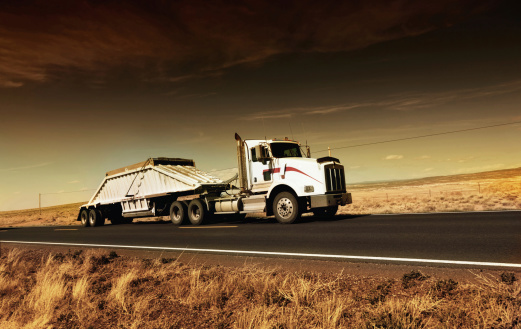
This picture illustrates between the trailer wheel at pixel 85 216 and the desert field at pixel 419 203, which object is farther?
the trailer wheel at pixel 85 216

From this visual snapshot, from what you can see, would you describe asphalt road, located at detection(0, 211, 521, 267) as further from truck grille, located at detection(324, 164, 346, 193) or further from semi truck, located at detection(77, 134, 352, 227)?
truck grille, located at detection(324, 164, 346, 193)

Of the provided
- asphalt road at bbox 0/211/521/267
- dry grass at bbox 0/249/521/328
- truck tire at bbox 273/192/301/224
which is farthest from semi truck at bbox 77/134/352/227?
dry grass at bbox 0/249/521/328

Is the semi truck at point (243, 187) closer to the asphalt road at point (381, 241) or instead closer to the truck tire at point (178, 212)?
the truck tire at point (178, 212)

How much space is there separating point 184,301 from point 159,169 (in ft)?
43.6

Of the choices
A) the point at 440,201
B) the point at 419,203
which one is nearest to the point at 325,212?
the point at 419,203

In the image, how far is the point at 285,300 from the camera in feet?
14.3

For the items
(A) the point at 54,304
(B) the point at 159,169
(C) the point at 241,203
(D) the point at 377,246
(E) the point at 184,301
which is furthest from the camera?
(B) the point at 159,169

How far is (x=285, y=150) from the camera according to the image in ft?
45.9

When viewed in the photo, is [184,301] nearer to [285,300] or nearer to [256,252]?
[285,300]

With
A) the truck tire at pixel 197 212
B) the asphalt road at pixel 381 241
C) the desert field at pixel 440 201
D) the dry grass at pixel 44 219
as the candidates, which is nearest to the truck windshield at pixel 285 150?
the asphalt road at pixel 381 241

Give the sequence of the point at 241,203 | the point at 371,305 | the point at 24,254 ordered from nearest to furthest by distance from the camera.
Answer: the point at 371,305 < the point at 24,254 < the point at 241,203

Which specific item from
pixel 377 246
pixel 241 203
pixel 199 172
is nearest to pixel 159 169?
pixel 199 172

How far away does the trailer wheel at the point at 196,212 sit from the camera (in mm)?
14992

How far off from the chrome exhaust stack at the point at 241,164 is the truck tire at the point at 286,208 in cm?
183
